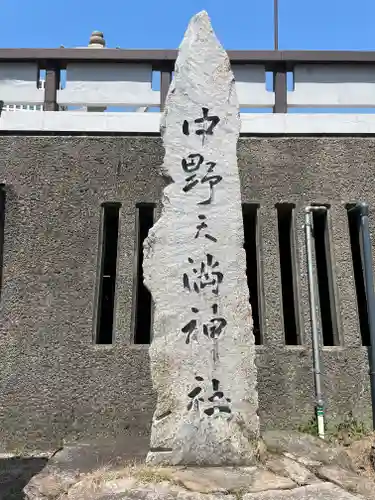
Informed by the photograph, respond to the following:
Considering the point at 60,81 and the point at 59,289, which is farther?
the point at 60,81

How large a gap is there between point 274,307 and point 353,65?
4135mm

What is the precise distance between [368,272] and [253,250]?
6.22 ft

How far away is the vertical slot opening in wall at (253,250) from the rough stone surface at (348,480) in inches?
109

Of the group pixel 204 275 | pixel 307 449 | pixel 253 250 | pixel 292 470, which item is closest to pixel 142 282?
pixel 253 250

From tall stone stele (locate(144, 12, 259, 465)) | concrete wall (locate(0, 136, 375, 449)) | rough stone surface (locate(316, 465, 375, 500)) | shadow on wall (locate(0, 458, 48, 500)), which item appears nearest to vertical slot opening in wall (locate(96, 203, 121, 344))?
concrete wall (locate(0, 136, 375, 449))

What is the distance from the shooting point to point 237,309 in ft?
16.4

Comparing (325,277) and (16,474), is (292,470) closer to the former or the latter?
(16,474)

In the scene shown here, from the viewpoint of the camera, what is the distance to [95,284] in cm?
713

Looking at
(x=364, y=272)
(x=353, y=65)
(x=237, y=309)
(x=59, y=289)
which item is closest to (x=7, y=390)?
(x=59, y=289)

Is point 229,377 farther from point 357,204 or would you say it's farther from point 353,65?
point 353,65

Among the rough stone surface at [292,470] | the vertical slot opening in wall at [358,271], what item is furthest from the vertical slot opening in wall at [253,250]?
the rough stone surface at [292,470]

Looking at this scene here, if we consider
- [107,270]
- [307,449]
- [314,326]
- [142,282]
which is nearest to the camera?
[307,449]

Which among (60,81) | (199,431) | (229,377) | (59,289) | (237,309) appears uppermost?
(60,81)

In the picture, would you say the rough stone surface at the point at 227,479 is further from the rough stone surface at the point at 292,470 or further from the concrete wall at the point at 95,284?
the concrete wall at the point at 95,284
